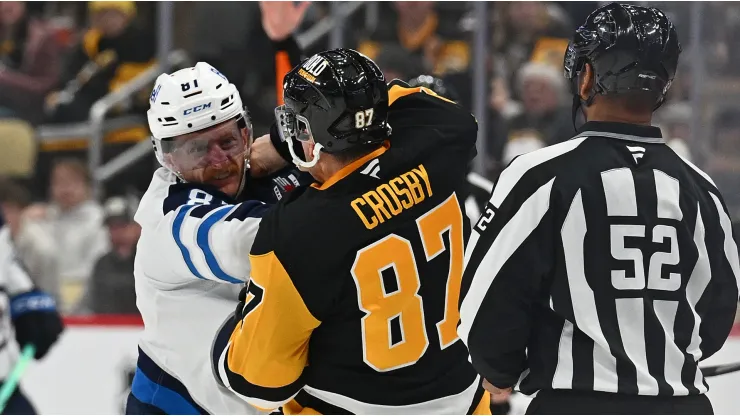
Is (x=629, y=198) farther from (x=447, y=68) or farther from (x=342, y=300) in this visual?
(x=447, y=68)

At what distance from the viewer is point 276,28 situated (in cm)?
271

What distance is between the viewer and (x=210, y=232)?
2.06 metres

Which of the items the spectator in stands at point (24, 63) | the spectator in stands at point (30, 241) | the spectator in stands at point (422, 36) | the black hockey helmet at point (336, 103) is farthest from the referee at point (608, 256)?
the spectator in stands at point (24, 63)

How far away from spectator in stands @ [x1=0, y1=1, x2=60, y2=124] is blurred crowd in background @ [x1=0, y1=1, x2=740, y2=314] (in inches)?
0.6

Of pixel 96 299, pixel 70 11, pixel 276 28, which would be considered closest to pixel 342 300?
pixel 276 28

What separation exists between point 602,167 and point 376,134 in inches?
16.9

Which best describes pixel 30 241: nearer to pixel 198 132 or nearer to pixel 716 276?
pixel 198 132

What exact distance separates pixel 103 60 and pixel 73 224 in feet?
3.31

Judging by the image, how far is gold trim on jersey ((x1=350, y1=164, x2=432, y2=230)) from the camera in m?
1.93

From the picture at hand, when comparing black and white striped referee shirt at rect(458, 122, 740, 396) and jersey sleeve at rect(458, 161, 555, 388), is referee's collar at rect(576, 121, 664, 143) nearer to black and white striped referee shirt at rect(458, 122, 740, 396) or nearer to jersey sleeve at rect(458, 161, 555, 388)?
black and white striped referee shirt at rect(458, 122, 740, 396)

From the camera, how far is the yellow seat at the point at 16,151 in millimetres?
5695

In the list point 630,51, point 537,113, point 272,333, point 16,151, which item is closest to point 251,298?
point 272,333

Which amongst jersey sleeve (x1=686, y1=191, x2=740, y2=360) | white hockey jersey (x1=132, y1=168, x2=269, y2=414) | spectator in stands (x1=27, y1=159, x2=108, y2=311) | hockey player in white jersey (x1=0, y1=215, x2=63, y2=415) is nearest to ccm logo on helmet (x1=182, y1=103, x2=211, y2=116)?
white hockey jersey (x1=132, y1=168, x2=269, y2=414)

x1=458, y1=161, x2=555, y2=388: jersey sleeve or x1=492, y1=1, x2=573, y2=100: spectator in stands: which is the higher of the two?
x1=458, y1=161, x2=555, y2=388: jersey sleeve
